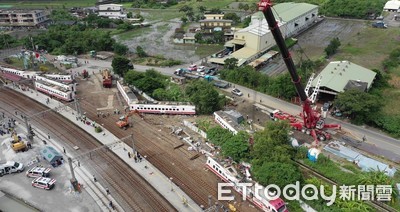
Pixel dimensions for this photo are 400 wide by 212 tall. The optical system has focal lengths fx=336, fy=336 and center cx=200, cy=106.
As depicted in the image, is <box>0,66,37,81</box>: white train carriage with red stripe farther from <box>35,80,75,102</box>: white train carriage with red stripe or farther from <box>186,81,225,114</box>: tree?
A: <box>186,81,225,114</box>: tree

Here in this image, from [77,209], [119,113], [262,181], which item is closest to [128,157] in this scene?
[77,209]

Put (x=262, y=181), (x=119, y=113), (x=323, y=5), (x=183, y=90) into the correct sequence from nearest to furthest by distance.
Answer: (x=262, y=181) < (x=119, y=113) < (x=183, y=90) < (x=323, y=5)

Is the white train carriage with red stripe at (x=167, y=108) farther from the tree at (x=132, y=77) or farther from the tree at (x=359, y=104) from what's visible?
the tree at (x=359, y=104)

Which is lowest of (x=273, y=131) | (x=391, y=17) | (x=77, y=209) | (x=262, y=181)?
(x=77, y=209)

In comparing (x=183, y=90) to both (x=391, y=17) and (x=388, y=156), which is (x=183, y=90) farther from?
(x=391, y=17)

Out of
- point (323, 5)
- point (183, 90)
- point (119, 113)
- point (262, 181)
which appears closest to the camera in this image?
point (262, 181)

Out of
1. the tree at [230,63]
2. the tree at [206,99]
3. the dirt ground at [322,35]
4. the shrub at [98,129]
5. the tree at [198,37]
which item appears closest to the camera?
the shrub at [98,129]

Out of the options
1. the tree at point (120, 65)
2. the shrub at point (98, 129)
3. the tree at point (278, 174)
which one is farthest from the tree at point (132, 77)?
the tree at point (278, 174)
